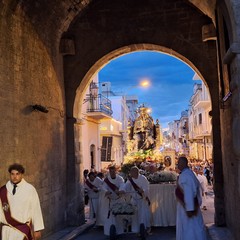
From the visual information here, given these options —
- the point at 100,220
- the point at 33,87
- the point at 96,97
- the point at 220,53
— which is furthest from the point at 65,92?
the point at 96,97

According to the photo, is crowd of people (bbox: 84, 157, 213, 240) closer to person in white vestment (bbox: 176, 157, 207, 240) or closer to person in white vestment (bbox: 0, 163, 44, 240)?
person in white vestment (bbox: 176, 157, 207, 240)

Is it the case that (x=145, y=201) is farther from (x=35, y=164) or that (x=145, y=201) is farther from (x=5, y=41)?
(x=5, y=41)

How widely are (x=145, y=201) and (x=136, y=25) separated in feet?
15.4

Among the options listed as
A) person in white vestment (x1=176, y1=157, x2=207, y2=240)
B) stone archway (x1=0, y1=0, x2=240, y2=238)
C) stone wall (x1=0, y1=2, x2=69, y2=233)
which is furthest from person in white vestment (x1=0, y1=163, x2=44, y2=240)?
person in white vestment (x1=176, y1=157, x2=207, y2=240)

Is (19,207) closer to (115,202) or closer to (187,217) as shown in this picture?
(187,217)

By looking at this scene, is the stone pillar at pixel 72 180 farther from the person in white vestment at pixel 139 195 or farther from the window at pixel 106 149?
the window at pixel 106 149

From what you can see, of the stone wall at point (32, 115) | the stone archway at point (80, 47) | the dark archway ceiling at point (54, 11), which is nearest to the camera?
the stone wall at point (32, 115)

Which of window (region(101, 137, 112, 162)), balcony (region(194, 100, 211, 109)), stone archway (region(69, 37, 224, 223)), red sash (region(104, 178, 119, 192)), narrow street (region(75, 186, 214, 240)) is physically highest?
balcony (region(194, 100, 211, 109))

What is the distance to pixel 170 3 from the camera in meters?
11.0

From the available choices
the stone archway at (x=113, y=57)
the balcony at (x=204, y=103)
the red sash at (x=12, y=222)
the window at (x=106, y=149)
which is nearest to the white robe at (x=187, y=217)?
the red sash at (x=12, y=222)

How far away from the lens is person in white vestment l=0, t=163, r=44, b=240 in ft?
16.8

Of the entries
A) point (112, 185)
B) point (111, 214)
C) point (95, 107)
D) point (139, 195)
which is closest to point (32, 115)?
point (112, 185)

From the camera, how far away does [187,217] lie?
6867 mm

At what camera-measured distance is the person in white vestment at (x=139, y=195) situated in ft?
29.6
